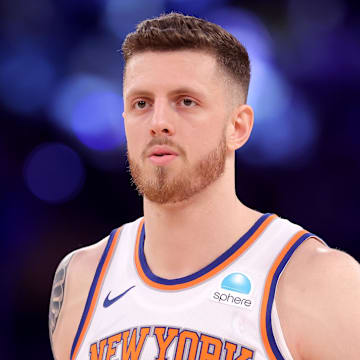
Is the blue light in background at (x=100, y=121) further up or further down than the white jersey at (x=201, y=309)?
further up

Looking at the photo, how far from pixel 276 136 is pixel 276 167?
41 cm

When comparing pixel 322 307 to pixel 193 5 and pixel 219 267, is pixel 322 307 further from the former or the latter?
pixel 193 5

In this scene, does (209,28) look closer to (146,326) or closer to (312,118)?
(146,326)

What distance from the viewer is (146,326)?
3090 mm

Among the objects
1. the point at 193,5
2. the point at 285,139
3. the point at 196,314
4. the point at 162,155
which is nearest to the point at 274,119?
the point at 285,139

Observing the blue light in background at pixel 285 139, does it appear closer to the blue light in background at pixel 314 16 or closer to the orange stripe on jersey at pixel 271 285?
the blue light in background at pixel 314 16

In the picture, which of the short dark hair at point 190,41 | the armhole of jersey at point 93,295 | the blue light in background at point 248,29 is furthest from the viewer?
the blue light in background at point 248,29

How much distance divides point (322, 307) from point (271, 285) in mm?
292

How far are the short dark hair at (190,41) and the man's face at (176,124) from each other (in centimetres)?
5

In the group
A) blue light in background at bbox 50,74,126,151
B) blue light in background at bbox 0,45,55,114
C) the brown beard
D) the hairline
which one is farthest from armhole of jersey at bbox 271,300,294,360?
blue light in background at bbox 0,45,55,114

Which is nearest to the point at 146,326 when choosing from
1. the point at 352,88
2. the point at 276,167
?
the point at 276,167

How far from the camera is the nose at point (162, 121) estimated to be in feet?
9.70

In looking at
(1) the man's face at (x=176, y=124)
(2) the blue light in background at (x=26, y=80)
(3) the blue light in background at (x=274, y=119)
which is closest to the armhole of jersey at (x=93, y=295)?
(1) the man's face at (x=176, y=124)

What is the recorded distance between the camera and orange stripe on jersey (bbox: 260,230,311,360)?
9.15 ft
